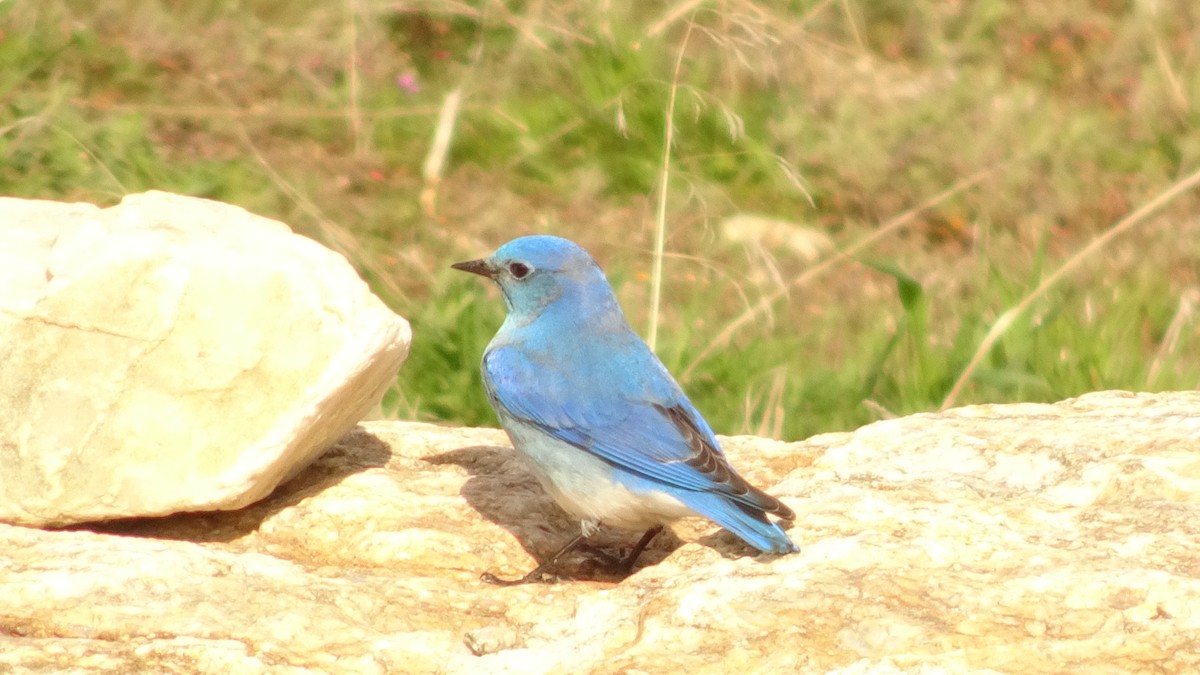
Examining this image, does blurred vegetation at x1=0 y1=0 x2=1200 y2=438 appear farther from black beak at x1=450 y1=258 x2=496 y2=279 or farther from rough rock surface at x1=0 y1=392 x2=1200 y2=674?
rough rock surface at x1=0 y1=392 x2=1200 y2=674

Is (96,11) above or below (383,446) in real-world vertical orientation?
above

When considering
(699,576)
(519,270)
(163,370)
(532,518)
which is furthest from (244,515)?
(699,576)

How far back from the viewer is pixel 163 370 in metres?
3.45

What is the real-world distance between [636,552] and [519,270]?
33.9 inches

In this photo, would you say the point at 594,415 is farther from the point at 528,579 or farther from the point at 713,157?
the point at 713,157

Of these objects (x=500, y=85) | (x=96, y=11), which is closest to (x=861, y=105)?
(x=500, y=85)

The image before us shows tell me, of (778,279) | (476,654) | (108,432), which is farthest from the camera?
(778,279)

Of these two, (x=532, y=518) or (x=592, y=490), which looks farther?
(x=532, y=518)

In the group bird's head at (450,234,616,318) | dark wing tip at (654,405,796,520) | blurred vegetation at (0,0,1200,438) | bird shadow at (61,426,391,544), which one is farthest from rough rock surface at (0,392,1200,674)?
blurred vegetation at (0,0,1200,438)

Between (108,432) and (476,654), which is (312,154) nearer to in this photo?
(108,432)

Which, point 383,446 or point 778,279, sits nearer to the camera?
point 383,446

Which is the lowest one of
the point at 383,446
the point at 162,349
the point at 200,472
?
the point at 383,446

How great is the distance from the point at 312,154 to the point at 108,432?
143 inches

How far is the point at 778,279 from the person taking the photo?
4.84m
